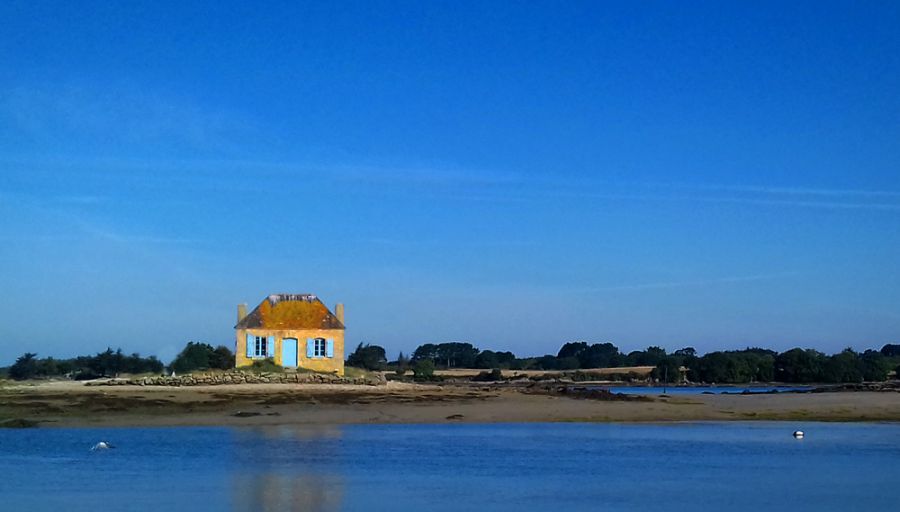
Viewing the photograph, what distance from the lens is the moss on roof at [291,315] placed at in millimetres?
40344

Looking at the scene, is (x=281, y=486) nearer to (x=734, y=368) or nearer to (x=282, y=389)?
(x=282, y=389)

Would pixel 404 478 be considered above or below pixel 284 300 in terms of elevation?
below

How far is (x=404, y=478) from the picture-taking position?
16984 mm

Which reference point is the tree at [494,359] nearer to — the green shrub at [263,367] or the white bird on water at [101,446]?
the green shrub at [263,367]

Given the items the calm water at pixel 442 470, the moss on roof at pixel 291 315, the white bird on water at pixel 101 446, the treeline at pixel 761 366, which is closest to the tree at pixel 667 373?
the treeline at pixel 761 366

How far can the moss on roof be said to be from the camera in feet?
132

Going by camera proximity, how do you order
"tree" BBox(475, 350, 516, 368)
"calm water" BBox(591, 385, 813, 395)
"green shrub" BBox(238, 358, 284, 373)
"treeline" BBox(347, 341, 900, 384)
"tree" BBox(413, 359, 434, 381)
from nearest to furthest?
"green shrub" BBox(238, 358, 284, 373), "calm water" BBox(591, 385, 813, 395), "tree" BBox(413, 359, 434, 381), "treeline" BBox(347, 341, 900, 384), "tree" BBox(475, 350, 516, 368)

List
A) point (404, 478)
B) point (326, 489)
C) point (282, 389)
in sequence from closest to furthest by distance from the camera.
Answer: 1. point (326, 489)
2. point (404, 478)
3. point (282, 389)

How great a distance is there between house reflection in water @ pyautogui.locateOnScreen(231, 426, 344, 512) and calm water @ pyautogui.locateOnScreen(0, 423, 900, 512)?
4 centimetres

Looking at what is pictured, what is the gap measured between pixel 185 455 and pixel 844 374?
6108cm

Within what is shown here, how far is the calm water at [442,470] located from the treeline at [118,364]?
1646cm

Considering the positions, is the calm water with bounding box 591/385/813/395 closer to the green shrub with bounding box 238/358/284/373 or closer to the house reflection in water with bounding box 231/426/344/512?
the green shrub with bounding box 238/358/284/373

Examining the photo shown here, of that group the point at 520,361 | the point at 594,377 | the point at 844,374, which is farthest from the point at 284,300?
the point at 520,361

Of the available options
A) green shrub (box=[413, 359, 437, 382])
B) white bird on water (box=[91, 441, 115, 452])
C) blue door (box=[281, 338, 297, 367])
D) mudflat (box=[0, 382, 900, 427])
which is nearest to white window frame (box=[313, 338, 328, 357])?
blue door (box=[281, 338, 297, 367])
